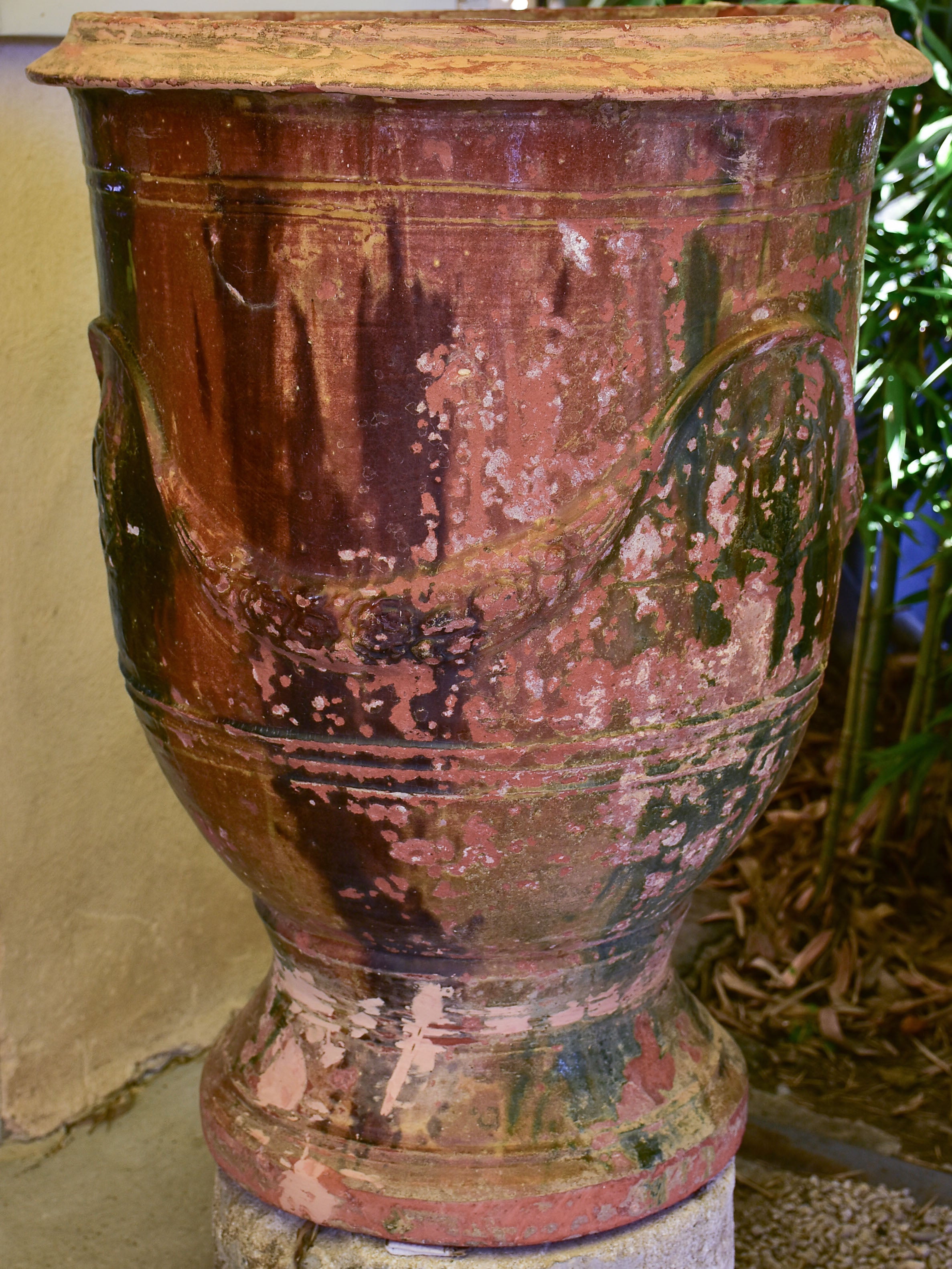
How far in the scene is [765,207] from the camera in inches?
43.9

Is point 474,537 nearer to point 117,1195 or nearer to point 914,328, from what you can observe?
point 117,1195

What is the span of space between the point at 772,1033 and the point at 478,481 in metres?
1.42

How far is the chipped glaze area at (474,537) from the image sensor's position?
1.05m

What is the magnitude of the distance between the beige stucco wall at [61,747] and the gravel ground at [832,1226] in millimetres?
852

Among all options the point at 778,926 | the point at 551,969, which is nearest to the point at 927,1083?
the point at 778,926

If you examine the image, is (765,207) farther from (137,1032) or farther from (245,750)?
(137,1032)

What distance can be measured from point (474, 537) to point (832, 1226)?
1.15 meters

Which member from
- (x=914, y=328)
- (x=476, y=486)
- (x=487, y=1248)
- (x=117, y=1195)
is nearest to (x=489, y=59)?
(x=476, y=486)

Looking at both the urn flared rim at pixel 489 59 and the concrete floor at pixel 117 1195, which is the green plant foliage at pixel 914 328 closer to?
the urn flared rim at pixel 489 59

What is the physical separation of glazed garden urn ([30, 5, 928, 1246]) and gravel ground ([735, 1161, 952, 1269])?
0.42 meters

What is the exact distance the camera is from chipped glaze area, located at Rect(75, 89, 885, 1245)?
3.45ft

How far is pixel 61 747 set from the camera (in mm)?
1766

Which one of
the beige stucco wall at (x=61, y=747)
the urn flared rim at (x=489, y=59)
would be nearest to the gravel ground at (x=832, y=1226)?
the beige stucco wall at (x=61, y=747)

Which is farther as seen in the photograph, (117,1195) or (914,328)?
(914,328)
